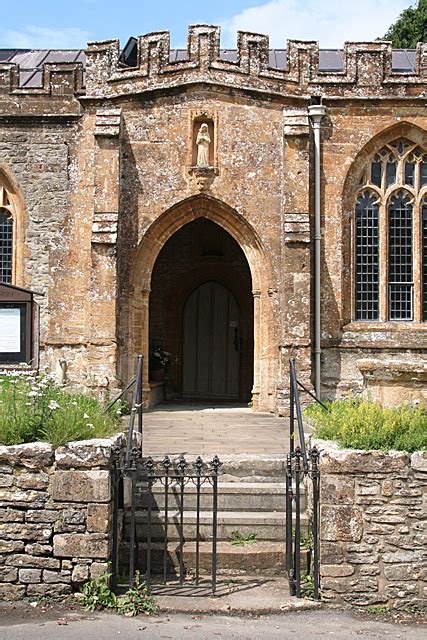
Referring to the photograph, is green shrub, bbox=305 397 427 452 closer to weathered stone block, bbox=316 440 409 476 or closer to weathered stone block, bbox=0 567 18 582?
weathered stone block, bbox=316 440 409 476

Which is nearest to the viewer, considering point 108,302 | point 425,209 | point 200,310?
point 108,302

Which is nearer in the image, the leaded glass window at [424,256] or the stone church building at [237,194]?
the stone church building at [237,194]

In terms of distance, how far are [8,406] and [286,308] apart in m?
8.35

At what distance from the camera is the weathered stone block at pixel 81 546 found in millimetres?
7207

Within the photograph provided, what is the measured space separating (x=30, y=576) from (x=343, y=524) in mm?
2866

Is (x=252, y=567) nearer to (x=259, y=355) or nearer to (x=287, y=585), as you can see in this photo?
(x=287, y=585)

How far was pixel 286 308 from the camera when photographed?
15.4m

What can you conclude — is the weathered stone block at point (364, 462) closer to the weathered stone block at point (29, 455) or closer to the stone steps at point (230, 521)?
the stone steps at point (230, 521)

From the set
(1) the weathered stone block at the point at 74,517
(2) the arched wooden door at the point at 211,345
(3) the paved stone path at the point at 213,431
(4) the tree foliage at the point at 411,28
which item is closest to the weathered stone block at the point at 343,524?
(1) the weathered stone block at the point at 74,517

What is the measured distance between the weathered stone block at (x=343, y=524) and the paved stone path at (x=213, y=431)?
8.74ft

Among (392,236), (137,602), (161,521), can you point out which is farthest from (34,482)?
(392,236)

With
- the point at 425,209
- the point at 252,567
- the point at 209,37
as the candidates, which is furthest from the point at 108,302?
the point at 252,567

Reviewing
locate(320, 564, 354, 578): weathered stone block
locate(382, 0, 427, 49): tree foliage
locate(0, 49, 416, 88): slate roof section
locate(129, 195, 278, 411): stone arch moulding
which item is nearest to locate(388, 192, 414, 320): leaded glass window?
locate(129, 195, 278, 411): stone arch moulding

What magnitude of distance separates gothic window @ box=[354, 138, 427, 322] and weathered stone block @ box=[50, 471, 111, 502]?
10.3 meters
